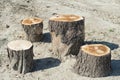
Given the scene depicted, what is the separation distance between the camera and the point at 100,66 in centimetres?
640

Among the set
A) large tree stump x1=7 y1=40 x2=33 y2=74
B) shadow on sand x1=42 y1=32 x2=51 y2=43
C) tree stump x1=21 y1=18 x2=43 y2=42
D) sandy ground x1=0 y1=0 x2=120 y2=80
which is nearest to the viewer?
large tree stump x1=7 y1=40 x2=33 y2=74

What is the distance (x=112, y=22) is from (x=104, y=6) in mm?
1849

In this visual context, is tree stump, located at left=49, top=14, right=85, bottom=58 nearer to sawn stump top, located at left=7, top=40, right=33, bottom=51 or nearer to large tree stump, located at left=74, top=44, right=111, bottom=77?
large tree stump, located at left=74, top=44, right=111, bottom=77

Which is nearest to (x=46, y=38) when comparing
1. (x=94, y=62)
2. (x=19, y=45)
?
(x=19, y=45)

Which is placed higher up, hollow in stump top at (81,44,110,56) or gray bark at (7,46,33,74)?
hollow in stump top at (81,44,110,56)

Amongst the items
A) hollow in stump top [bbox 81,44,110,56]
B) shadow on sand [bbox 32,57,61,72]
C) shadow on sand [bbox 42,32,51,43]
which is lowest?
shadow on sand [bbox 32,57,61,72]

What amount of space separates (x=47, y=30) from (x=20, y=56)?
2578 mm

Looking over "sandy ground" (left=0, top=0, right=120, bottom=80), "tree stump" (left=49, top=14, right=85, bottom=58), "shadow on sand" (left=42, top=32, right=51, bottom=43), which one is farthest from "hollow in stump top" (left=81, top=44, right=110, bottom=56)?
"shadow on sand" (left=42, top=32, right=51, bottom=43)

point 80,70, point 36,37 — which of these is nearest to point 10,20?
point 36,37

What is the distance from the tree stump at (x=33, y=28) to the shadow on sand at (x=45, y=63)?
36.3 inches

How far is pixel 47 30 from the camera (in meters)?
9.05

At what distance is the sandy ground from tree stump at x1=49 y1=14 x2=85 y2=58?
0.28 metres

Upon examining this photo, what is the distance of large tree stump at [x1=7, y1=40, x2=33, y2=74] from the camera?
6.57 m

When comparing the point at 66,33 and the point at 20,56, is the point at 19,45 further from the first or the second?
the point at 66,33
